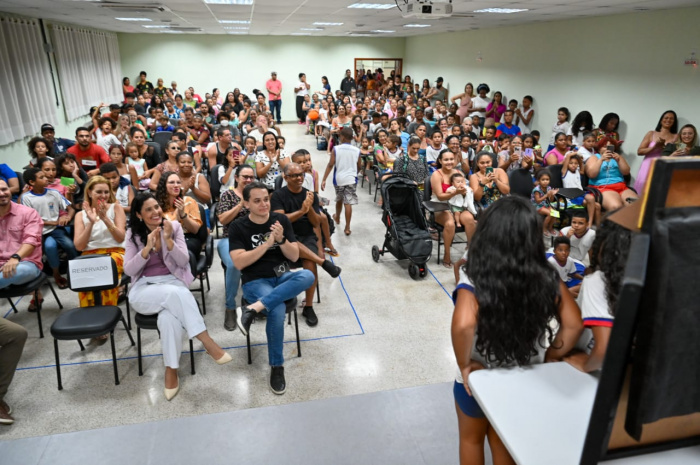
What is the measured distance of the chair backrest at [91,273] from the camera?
124 inches

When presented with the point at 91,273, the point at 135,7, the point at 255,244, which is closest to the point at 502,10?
the point at 135,7

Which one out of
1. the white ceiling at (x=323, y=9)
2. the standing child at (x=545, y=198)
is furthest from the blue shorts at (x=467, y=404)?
the white ceiling at (x=323, y=9)

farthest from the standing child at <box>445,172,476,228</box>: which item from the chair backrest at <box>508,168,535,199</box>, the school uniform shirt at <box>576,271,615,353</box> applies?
the school uniform shirt at <box>576,271,615,353</box>

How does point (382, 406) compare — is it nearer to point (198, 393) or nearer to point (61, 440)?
point (198, 393)

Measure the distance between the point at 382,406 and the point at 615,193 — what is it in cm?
450

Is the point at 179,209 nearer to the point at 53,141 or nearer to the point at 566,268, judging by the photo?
the point at 566,268

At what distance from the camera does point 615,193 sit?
578 cm

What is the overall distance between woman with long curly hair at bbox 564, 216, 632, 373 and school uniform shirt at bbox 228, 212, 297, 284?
7.15 feet

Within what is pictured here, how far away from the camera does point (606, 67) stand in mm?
7625

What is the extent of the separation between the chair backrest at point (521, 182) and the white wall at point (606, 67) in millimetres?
2542

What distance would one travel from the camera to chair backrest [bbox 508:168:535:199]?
5645 mm

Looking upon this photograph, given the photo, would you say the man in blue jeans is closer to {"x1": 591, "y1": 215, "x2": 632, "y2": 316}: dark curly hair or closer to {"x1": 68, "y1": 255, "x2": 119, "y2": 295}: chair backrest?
{"x1": 68, "y1": 255, "x2": 119, "y2": 295}: chair backrest

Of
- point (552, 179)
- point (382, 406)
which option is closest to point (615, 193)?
point (552, 179)

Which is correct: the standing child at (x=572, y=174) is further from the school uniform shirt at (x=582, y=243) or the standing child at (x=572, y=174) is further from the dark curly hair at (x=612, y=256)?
the dark curly hair at (x=612, y=256)
